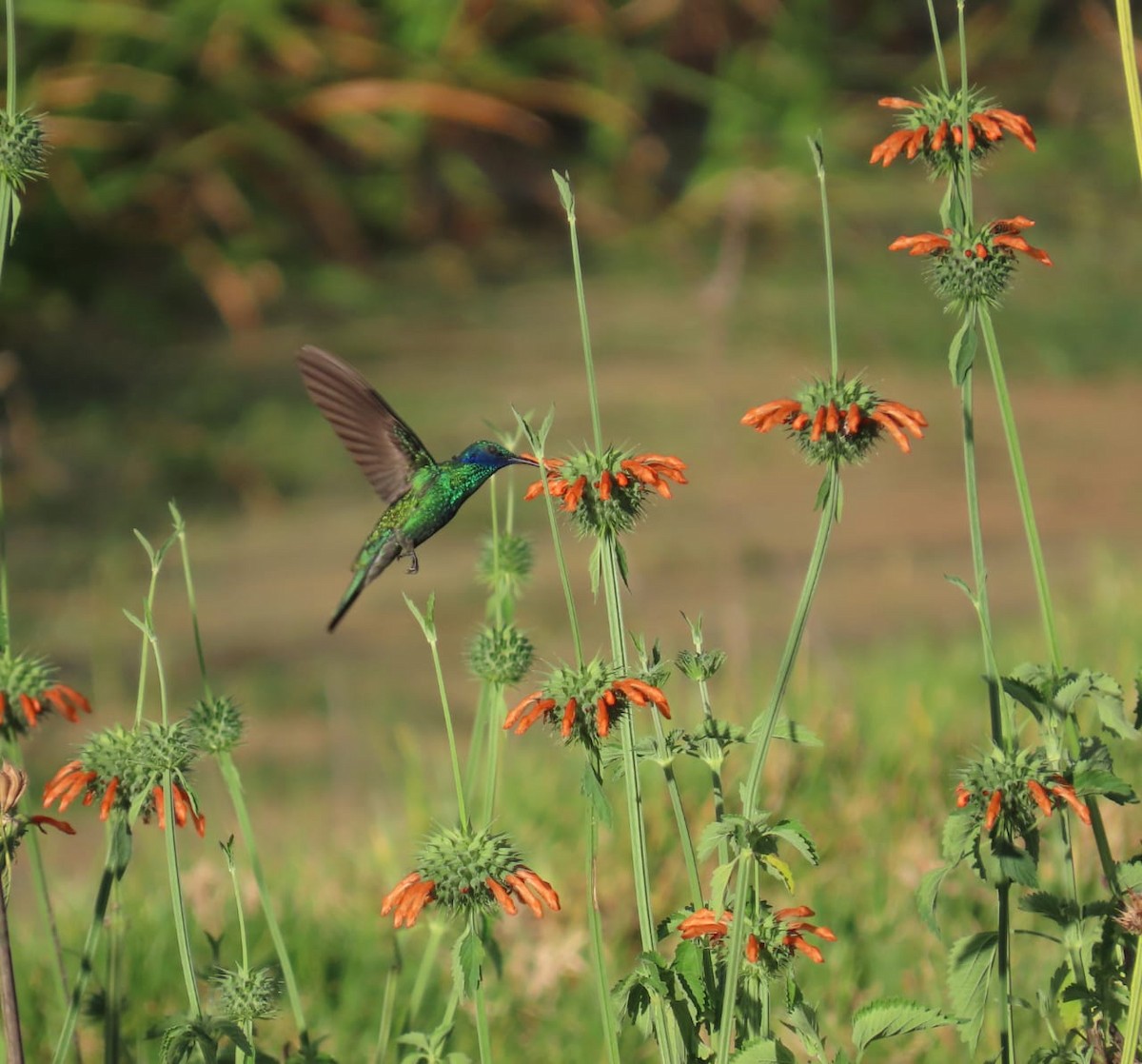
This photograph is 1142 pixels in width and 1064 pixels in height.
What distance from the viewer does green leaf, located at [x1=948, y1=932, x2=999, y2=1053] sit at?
1026 mm

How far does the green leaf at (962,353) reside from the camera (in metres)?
0.99

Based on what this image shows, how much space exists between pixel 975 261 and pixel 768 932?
387mm

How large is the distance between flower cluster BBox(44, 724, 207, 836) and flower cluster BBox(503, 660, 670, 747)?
186 mm

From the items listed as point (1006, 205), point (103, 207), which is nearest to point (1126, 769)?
point (103, 207)

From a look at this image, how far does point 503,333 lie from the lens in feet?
14.8

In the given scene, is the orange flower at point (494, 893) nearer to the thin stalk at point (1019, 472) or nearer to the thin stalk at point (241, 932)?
the thin stalk at point (241, 932)

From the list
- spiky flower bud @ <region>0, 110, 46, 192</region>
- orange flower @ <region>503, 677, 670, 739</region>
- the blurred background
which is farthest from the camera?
the blurred background

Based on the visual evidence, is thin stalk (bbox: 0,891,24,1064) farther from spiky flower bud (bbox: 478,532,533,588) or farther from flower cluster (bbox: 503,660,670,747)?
spiky flower bud (bbox: 478,532,533,588)

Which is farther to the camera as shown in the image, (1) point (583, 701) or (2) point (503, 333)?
(2) point (503, 333)

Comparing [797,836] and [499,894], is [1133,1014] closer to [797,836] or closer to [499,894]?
[797,836]

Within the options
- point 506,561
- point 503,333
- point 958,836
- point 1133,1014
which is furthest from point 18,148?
point 503,333

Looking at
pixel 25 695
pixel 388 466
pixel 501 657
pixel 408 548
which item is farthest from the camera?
pixel 388 466

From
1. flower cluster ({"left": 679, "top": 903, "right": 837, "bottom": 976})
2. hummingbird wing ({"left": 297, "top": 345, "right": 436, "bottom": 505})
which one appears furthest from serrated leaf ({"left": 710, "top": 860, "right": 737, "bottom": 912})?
hummingbird wing ({"left": 297, "top": 345, "right": 436, "bottom": 505})

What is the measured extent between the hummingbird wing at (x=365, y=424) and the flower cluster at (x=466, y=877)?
1.45 ft
